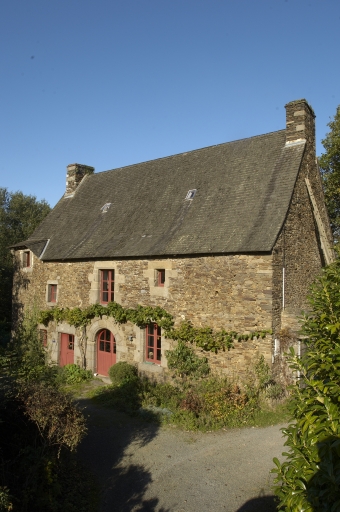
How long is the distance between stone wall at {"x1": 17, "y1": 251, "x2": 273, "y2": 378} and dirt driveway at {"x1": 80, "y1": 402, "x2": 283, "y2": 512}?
2694 millimetres

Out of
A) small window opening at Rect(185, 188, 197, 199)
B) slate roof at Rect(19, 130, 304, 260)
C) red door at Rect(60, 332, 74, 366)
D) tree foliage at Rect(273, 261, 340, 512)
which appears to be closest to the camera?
tree foliage at Rect(273, 261, 340, 512)

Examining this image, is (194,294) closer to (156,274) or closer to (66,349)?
(156,274)

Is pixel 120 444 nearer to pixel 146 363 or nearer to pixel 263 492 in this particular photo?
pixel 263 492

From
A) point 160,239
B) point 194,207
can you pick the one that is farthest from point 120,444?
point 194,207

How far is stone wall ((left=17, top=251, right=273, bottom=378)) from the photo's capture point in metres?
12.0

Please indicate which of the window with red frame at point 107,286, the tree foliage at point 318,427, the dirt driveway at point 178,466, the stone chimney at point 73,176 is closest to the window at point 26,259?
the stone chimney at point 73,176

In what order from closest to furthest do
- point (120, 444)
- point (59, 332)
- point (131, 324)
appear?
point (120, 444), point (131, 324), point (59, 332)

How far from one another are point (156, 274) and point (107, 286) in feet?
8.88

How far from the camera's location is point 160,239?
14.7 meters

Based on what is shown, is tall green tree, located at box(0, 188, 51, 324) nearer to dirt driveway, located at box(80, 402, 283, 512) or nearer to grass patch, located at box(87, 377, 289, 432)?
grass patch, located at box(87, 377, 289, 432)

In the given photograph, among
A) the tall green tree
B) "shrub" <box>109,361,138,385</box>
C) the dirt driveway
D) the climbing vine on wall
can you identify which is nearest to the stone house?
the climbing vine on wall

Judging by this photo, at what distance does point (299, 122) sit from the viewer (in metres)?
14.2

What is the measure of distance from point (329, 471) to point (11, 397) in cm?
619

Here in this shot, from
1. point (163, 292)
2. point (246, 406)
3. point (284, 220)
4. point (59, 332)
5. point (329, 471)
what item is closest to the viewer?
point (329, 471)
